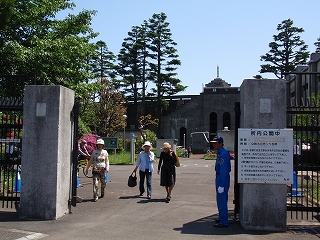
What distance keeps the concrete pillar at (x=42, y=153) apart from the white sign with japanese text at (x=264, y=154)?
4011 mm

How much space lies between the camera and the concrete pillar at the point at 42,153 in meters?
9.37

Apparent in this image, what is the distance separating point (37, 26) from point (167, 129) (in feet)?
130

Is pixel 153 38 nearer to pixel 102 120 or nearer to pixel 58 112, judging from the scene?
pixel 102 120

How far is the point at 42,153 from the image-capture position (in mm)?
9453

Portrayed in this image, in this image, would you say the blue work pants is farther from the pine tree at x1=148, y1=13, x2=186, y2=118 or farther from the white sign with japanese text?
the pine tree at x1=148, y1=13, x2=186, y2=118

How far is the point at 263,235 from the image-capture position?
8.20 metres

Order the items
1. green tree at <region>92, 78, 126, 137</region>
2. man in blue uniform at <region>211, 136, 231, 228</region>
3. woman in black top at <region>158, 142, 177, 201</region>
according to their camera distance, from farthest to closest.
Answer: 1. green tree at <region>92, 78, 126, 137</region>
2. woman in black top at <region>158, 142, 177, 201</region>
3. man in blue uniform at <region>211, 136, 231, 228</region>

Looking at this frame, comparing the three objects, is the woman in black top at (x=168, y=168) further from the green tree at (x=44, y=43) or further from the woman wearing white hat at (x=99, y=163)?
the green tree at (x=44, y=43)

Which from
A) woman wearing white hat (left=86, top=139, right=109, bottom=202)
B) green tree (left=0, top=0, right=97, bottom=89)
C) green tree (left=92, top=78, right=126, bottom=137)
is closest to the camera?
woman wearing white hat (left=86, top=139, right=109, bottom=202)

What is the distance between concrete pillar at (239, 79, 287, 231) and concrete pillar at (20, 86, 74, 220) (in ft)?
13.3

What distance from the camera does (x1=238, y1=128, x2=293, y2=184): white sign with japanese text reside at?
8586 mm

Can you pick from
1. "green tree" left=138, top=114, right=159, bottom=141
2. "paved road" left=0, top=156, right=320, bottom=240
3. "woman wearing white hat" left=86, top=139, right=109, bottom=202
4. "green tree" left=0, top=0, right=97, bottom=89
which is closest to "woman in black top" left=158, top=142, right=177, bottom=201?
"paved road" left=0, top=156, right=320, bottom=240

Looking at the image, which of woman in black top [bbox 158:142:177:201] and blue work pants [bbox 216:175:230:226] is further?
woman in black top [bbox 158:142:177:201]

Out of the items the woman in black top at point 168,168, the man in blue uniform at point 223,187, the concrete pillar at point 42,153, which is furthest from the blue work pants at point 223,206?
the concrete pillar at point 42,153
